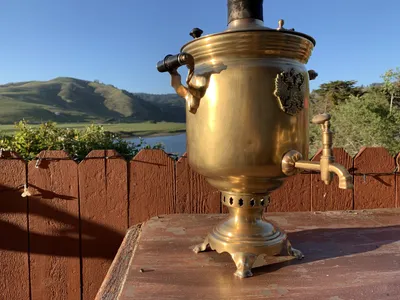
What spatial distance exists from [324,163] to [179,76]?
511 millimetres

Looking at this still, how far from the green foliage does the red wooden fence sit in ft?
1.47

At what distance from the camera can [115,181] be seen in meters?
1.83

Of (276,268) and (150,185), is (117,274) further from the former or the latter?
(150,185)

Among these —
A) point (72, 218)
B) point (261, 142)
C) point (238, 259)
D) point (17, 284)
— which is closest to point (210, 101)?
point (261, 142)

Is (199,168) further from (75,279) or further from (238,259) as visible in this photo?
(75,279)

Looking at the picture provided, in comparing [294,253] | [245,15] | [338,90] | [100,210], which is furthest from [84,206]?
[338,90]

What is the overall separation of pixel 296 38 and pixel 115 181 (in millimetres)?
1217

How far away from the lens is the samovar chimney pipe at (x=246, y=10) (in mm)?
1103

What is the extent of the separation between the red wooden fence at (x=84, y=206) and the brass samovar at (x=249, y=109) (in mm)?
781

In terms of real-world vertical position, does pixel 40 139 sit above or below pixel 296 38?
below

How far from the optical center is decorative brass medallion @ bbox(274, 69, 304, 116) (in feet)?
3.19

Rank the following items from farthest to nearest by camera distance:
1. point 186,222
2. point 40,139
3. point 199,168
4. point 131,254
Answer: point 40,139 → point 186,222 → point 131,254 → point 199,168

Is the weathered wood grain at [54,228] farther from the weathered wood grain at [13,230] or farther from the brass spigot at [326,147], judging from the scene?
the brass spigot at [326,147]

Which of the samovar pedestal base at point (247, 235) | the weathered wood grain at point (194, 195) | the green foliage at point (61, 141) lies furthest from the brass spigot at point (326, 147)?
the green foliage at point (61, 141)
